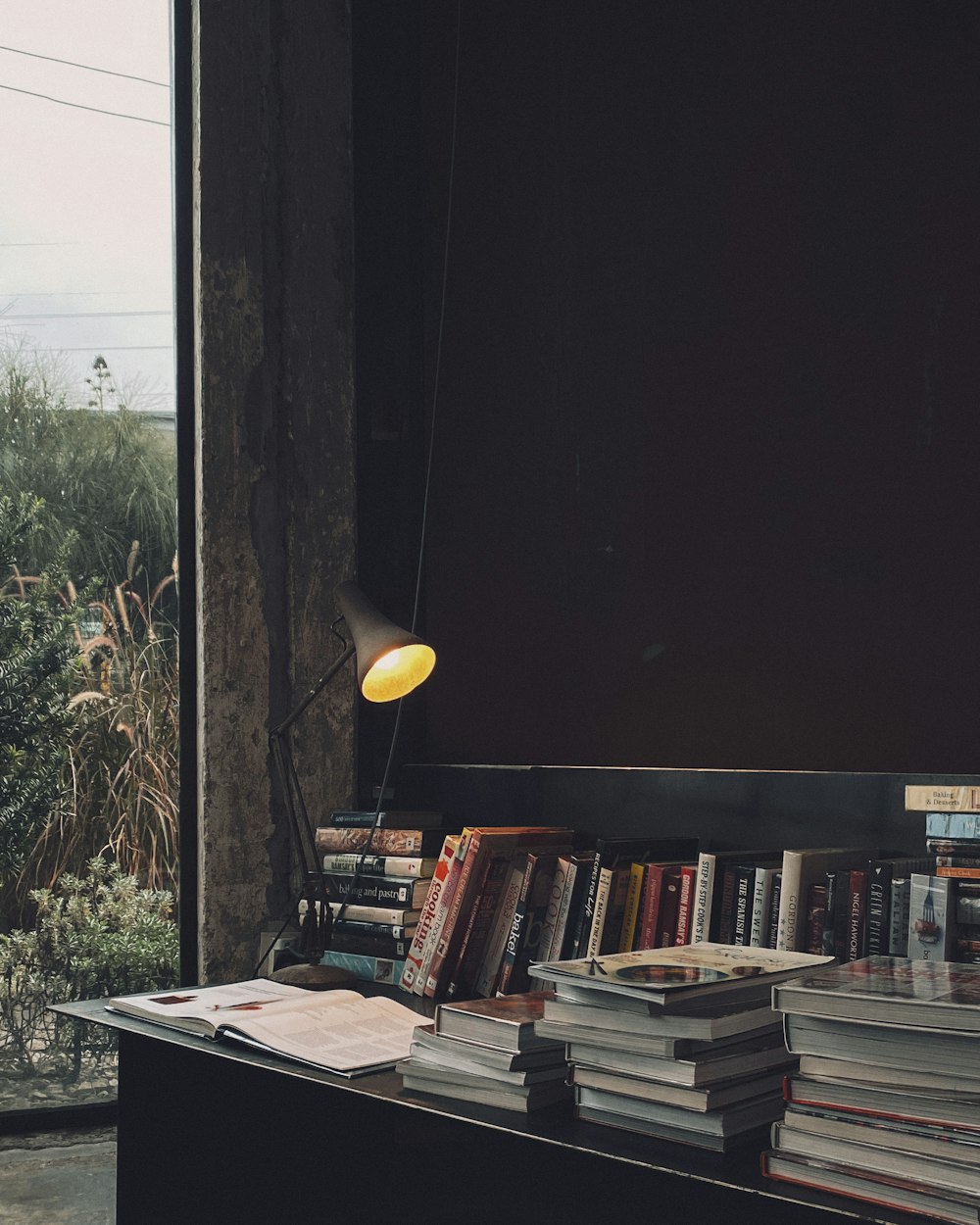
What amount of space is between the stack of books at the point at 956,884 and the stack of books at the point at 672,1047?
0.29 meters

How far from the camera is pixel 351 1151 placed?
2.34 metres

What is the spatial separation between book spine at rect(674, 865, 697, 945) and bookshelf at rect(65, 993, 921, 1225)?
384 mm

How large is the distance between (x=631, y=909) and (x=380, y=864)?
568mm

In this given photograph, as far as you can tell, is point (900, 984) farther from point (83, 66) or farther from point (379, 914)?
point (83, 66)

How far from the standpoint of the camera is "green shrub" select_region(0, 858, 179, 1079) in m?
2.90

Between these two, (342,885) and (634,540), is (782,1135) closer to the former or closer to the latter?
(342,885)

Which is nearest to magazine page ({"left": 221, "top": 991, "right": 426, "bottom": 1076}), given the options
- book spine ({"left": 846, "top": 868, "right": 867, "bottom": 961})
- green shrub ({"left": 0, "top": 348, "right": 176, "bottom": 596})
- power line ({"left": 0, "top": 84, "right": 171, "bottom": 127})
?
book spine ({"left": 846, "top": 868, "right": 867, "bottom": 961})

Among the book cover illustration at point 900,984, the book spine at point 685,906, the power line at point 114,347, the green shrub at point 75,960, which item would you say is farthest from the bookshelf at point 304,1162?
the power line at point 114,347

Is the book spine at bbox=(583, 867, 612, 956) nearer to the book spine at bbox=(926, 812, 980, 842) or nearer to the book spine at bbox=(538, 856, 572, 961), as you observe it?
the book spine at bbox=(538, 856, 572, 961)

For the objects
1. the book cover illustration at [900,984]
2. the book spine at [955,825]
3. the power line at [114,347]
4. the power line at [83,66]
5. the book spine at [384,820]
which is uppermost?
the power line at [83,66]

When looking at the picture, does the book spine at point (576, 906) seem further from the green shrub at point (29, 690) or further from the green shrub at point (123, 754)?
the green shrub at point (29, 690)

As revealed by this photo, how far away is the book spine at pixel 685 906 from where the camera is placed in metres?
1.99

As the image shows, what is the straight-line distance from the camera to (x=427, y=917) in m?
2.21

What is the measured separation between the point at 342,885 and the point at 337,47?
211 cm
